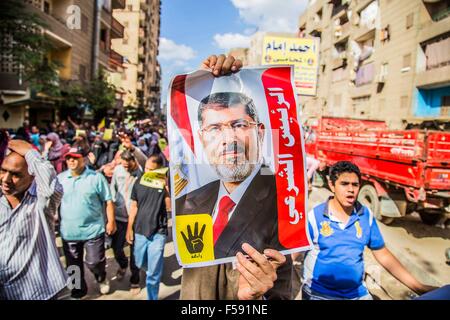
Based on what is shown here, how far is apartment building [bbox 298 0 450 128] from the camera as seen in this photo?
7.53 ft

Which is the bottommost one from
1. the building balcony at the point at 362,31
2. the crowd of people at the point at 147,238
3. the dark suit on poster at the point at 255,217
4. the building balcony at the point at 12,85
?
the crowd of people at the point at 147,238

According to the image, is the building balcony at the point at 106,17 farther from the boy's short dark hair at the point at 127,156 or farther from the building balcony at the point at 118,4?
the boy's short dark hair at the point at 127,156

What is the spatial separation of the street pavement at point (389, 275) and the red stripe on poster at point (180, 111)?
2.41 meters

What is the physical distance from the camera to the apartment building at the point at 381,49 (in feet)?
7.53

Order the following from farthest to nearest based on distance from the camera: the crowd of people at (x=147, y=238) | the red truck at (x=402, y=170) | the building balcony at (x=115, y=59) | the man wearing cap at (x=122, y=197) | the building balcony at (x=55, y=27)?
the building balcony at (x=55, y=27), the red truck at (x=402, y=170), the man wearing cap at (x=122, y=197), the building balcony at (x=115, y=59), the crowd of people at (x=147, y=238)

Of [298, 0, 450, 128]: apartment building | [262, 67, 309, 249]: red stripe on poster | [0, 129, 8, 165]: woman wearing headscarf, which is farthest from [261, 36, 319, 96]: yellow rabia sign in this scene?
[262, 67, 309, 249]: red stripe on poster

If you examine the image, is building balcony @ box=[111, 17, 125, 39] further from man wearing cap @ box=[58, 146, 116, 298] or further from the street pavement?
the street pavement

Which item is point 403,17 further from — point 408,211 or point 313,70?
point 313,70

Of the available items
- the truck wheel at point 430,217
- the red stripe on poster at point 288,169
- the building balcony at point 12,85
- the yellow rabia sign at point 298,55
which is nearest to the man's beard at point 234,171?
the red stripe on poster at point 288,169

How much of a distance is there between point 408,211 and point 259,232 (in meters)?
5.44

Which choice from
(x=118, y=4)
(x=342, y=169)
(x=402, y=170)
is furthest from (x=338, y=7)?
(x=402, y=170)

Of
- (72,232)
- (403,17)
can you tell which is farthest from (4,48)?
(403,17)

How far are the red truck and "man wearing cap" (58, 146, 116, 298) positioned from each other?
465 cm

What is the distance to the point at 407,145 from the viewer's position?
5125 millimetres
